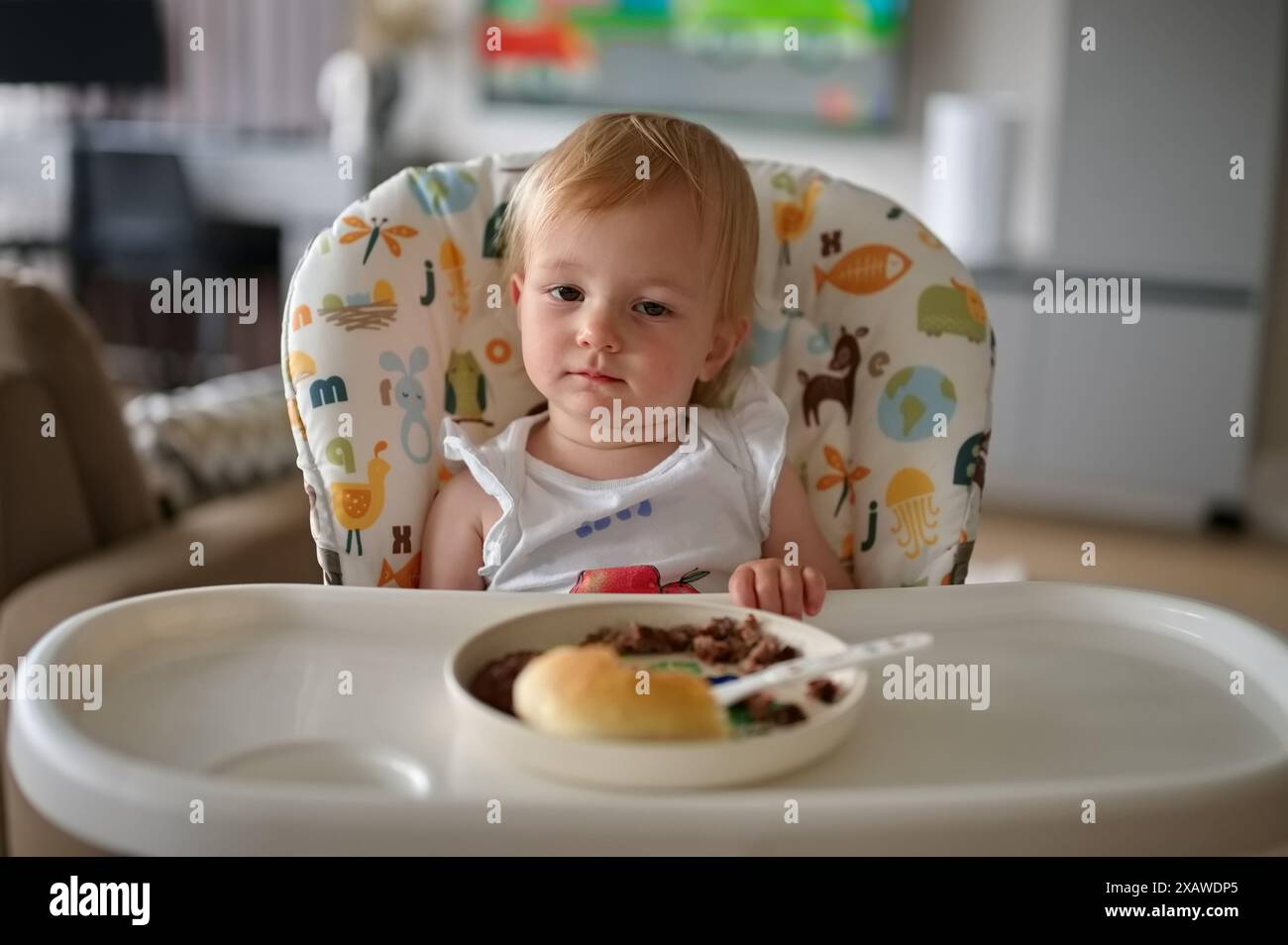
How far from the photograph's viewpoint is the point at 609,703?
81 cm

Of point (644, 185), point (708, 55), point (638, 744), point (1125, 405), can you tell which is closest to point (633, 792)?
point (638, 744)

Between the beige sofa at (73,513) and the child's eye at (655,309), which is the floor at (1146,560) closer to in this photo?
the beige sofa at (73,513)

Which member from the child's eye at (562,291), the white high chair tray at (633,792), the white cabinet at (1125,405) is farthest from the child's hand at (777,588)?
the white cabinet at (1125,405)

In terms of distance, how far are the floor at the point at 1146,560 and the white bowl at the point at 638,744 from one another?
2.29 metres

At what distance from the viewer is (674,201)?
1.28 m

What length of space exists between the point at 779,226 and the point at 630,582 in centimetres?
43

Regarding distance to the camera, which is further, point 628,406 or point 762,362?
point 762,362

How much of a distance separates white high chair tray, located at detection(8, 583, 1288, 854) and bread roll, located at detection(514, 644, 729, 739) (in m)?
0.04

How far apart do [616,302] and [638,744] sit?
57 cm

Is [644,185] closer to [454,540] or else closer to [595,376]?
[595,376]

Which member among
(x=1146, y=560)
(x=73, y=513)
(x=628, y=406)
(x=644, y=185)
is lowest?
(x=1146, y=560)

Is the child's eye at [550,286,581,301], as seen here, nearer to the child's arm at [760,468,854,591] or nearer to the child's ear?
the child's ear

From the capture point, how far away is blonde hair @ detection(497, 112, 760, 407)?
4.19ft
